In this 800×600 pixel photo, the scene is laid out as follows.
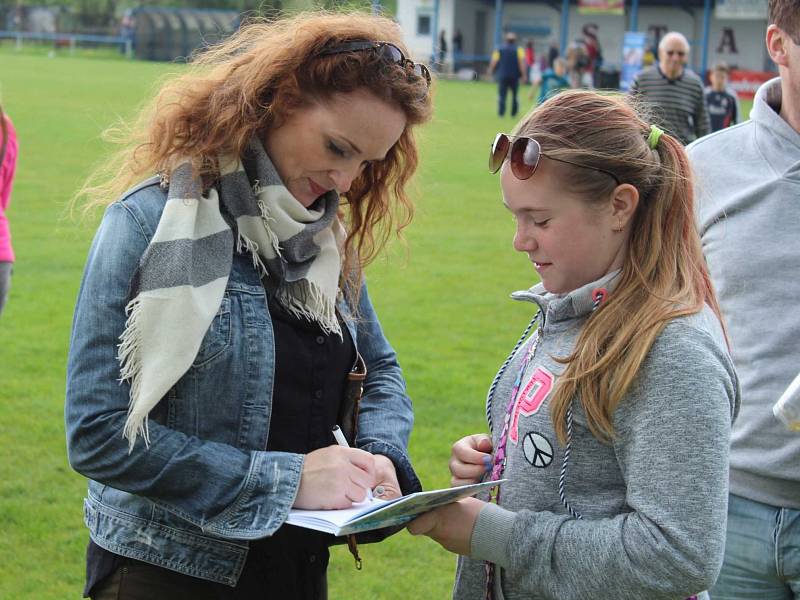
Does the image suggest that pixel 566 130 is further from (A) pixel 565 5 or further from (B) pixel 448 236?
(A) pixel 565 5

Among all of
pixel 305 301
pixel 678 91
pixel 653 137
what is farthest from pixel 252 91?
pixel 678 91

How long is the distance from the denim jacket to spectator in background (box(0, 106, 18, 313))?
2.77 m

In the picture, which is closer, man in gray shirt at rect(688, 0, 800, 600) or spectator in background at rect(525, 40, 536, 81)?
man in gray shirt at rect(688, 0, 800, 600)

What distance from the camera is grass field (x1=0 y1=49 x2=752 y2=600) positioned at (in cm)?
466

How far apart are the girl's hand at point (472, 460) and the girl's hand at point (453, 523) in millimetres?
200

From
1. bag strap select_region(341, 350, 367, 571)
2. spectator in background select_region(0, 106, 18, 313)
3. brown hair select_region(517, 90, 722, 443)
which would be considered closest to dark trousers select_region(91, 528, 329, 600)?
bag strap select_region(341, 350, 367, 571)

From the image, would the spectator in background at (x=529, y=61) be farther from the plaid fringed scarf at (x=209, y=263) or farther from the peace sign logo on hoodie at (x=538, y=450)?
the peace sign logo on hoodie at (x=538, y=450)

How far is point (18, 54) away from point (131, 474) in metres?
50.2

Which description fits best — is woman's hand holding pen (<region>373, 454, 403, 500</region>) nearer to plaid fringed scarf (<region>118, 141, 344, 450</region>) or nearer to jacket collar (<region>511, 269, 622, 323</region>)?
plaid fringed scarf (<region>118, 141, 344, 450</region>)

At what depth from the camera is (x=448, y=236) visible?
12.3m

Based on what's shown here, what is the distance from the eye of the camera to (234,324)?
7.53ft

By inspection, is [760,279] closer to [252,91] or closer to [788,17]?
[788,17]

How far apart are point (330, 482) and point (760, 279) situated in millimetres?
1168

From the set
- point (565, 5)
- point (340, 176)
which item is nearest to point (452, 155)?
point (340, 176)
